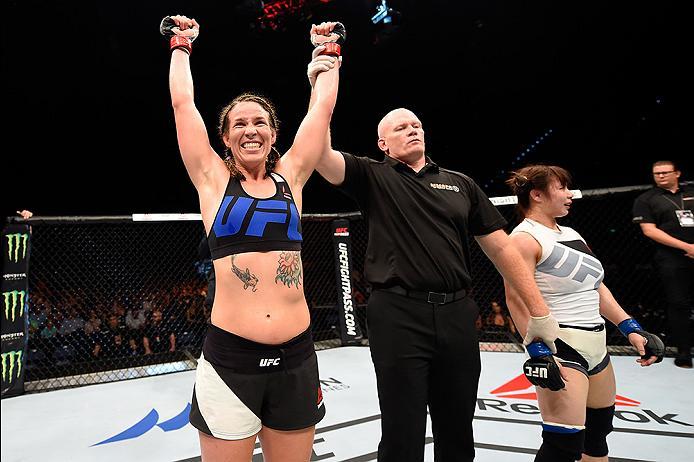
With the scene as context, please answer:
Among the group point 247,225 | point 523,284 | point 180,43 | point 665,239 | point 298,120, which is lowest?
point 523,284

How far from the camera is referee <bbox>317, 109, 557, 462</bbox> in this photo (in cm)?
146

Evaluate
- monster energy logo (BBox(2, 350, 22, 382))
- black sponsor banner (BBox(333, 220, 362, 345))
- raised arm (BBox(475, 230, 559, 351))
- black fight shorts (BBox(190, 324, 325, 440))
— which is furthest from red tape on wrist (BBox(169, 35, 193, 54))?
black sponsor banner (BBox(333, 220, 362, 345))

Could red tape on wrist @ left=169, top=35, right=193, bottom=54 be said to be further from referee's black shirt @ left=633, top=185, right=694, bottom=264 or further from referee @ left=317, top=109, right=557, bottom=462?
referee's black shirt @ left=633, top=185, right=694, bottom=264

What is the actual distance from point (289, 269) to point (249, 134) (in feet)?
1.49

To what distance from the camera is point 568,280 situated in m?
1.70

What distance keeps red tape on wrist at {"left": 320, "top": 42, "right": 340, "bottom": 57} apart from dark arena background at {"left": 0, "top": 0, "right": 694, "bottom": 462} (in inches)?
121

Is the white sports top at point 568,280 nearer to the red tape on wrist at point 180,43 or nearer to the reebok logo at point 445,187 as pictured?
the reebok logo at point 445,187

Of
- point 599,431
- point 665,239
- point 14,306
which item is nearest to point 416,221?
point 599,431

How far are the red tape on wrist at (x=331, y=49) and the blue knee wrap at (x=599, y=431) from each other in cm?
180

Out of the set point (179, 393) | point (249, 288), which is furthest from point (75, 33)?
point (249, 288)

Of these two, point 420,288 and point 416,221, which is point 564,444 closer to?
point 420,288

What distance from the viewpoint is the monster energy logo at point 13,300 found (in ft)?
11.5

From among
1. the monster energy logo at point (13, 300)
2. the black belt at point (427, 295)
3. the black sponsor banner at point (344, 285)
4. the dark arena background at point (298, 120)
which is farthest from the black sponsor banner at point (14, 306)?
the black belt at point (427, 295)

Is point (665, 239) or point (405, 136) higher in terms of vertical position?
point (405, 136)
